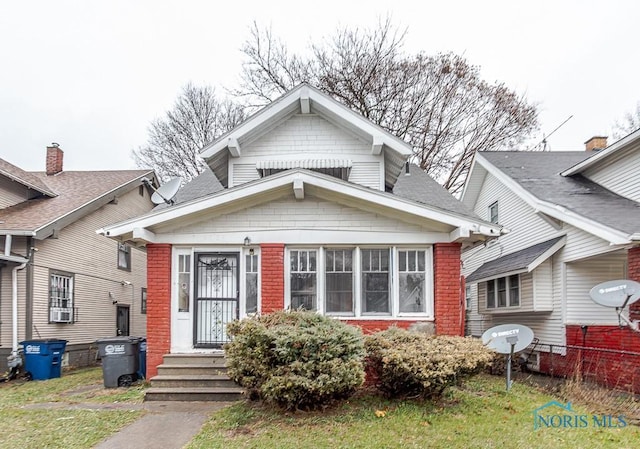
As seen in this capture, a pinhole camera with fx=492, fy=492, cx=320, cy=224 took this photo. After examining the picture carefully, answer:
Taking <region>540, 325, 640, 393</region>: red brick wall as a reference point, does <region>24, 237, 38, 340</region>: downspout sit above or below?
above

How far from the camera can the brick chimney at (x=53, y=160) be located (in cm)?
1791

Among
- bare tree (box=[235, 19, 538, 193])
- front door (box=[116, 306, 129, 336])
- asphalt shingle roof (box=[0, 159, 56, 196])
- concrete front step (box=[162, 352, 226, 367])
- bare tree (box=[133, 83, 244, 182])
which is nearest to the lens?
concrete front step (box=[162, 352, 226, 367])

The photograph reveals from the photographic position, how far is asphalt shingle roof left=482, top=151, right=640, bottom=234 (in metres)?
9.73

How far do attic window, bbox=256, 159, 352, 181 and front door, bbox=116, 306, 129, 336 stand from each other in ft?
29.8

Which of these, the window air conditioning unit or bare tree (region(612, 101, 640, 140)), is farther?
bare tree (region(612, 101, 640, 140))

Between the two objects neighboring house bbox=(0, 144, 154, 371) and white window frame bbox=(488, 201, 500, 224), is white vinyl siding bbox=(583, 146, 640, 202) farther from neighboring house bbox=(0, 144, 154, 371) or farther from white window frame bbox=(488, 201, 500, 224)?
neighboring house bbox=(0, 144, 154, 371)

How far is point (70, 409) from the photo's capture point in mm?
7566

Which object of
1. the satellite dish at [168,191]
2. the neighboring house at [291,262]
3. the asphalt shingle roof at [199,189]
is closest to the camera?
the neighboring house at [291,262]

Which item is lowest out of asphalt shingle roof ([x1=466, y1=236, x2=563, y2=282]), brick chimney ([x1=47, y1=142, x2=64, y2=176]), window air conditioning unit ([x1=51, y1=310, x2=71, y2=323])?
window air conditioning unit ([x1=51, y1=310, x2=71, y2=323])

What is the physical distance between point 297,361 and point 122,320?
41.1 feet

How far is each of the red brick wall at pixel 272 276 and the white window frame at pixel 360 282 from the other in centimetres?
14

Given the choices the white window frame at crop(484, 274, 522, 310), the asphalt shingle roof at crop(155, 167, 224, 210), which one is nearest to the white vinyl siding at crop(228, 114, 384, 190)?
the asphalt shingle roof at crop(155, 167, 224, 210)

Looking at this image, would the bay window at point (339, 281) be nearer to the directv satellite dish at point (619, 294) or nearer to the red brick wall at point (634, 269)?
the directv satellite dish at point (619, 294)

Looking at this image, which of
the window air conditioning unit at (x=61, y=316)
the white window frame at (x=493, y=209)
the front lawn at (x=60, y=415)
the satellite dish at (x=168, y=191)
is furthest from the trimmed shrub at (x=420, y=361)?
the window air conditioning unit at (x=61, y=316)
